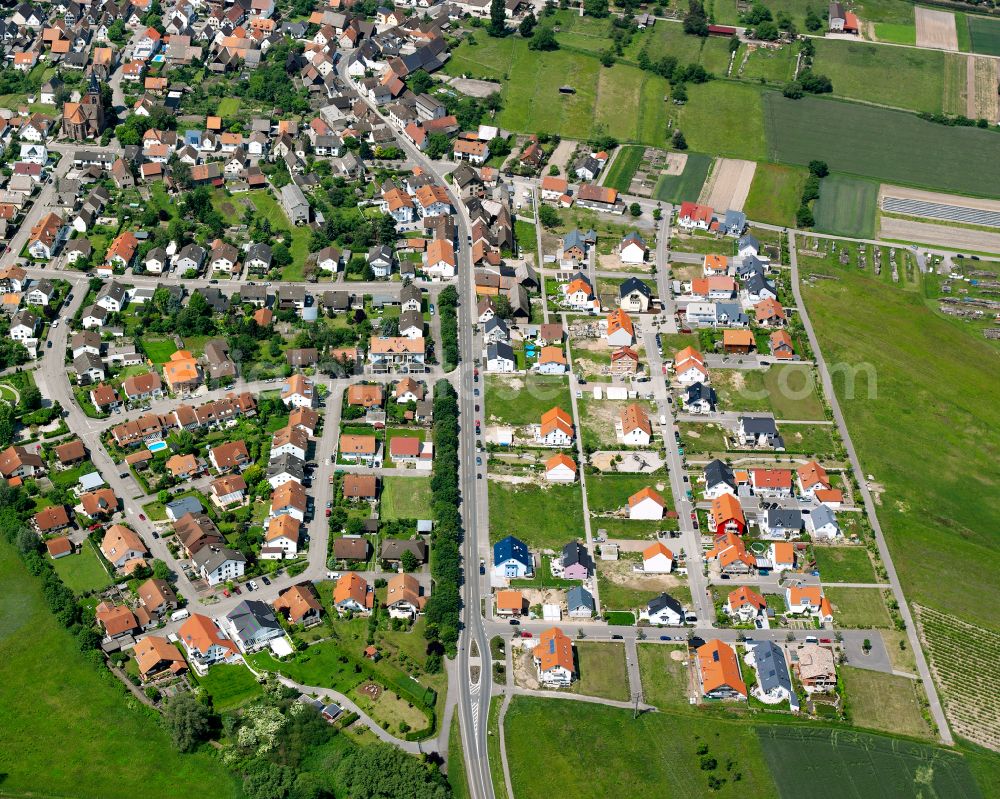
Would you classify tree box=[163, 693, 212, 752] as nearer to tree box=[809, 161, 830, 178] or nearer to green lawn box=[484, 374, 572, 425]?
green lawn box=[484, 374, 572, 425]

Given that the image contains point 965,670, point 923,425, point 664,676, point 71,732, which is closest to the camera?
point 71,732

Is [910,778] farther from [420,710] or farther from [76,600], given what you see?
[76,600]

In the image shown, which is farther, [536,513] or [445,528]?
[536,513]

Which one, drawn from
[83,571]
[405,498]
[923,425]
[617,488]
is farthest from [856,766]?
[83,571]

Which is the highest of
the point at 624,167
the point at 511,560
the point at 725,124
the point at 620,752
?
the point at 725,124

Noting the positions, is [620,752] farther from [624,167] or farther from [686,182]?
[624,167]

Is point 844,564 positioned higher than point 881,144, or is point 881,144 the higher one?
point 881,144

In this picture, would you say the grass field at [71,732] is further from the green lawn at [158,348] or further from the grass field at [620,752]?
the green lawn at [158,348]
